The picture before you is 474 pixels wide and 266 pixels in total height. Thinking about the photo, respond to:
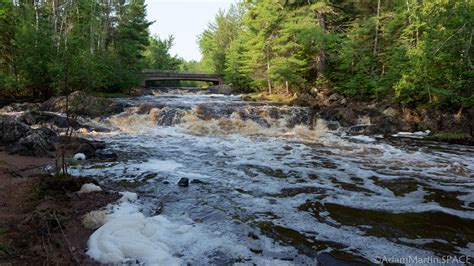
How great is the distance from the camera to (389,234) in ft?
15.3

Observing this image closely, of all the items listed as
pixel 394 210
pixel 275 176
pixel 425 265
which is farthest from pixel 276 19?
pixel 425 265

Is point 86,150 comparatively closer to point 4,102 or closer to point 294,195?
point 294,195

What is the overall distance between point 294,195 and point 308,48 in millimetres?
19662

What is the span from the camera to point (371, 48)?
20.3 metres

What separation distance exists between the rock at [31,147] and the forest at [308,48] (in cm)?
322

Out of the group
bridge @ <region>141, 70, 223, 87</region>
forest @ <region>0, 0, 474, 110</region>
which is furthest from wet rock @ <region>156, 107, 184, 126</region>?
bridge @ <region>141, 70, 223, 87</region>

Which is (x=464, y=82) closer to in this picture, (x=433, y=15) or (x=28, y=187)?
(x=433, y=15)

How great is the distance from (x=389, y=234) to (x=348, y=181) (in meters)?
2.84

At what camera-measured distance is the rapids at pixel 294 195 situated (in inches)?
167

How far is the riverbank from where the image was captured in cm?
355

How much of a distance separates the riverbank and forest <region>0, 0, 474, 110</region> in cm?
669

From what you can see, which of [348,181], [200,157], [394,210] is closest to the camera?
[394,210]

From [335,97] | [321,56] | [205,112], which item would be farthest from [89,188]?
[321,56]

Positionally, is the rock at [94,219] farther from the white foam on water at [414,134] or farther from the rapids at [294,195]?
the white foam on water at [414,134]
